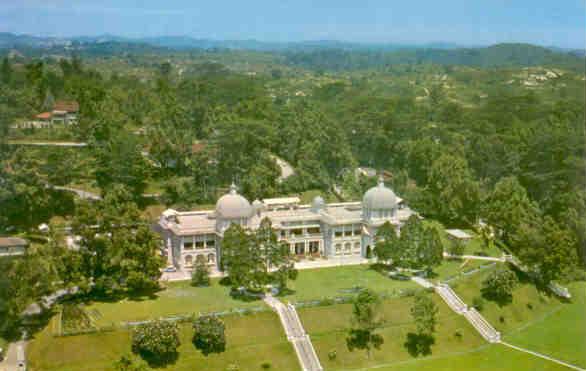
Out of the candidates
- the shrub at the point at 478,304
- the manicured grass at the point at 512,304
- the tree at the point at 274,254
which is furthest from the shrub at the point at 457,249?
the tree at the point at 274,254

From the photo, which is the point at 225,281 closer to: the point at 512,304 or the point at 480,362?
the point at 480,362

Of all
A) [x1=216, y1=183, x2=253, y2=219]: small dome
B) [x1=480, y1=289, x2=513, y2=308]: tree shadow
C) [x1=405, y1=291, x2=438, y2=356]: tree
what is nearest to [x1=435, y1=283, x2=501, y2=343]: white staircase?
[x1=480, y1=289, x2=513, y2=308]: tree shadow

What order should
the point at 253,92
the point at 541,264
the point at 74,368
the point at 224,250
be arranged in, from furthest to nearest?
the point at 253,92 < the point at 541,264 < the point at 224,250 < the point at 74,368

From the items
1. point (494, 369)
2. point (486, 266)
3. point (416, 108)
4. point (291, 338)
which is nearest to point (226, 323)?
point (291, 338)

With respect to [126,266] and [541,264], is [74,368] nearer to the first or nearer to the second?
[126,266]

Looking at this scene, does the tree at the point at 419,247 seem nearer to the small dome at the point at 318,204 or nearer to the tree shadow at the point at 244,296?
the small dome at the point at 318,204

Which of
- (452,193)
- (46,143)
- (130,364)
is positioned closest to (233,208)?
(130,364)
